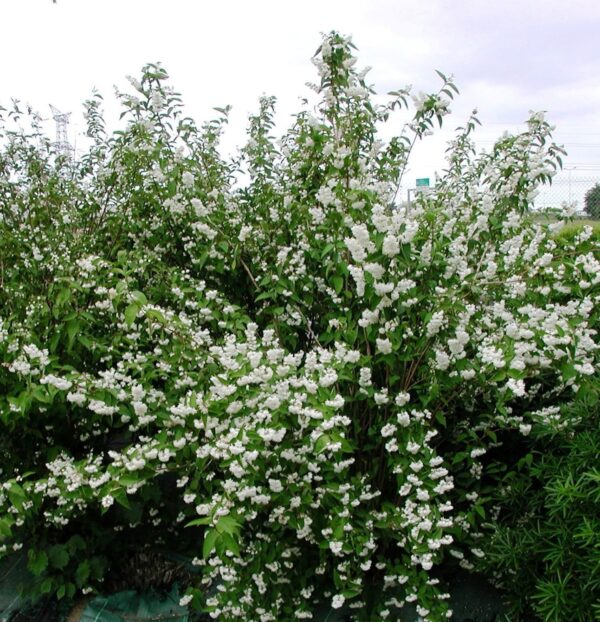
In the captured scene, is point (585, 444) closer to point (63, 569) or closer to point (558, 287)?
point (558, 287)

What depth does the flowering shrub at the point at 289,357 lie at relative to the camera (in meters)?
2.41

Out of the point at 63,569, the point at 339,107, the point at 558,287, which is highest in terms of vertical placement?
the point at 339,107

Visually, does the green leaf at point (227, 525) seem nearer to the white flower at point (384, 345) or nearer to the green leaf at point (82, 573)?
the white flower at point (384, 345)

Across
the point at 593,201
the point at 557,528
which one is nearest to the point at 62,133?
the point at 557,528

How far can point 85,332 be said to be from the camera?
2926mm

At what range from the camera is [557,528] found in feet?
7.77

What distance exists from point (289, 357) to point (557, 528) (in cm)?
118

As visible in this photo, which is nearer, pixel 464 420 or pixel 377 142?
pixel 464 420

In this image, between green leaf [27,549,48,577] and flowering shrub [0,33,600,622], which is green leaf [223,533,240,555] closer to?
flowering shrub [0,33,600,622]

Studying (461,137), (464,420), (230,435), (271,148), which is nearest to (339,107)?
(271,148)

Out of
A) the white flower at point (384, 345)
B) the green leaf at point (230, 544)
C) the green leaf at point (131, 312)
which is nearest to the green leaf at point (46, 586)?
the green leaf at point (131, 312)

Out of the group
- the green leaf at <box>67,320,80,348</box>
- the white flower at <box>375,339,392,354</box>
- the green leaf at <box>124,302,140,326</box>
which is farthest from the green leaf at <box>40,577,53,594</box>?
the white flower at <box>375,339,392,354</box>

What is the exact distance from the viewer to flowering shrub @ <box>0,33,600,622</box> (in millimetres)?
2414

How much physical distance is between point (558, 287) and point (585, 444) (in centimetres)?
A: 66
